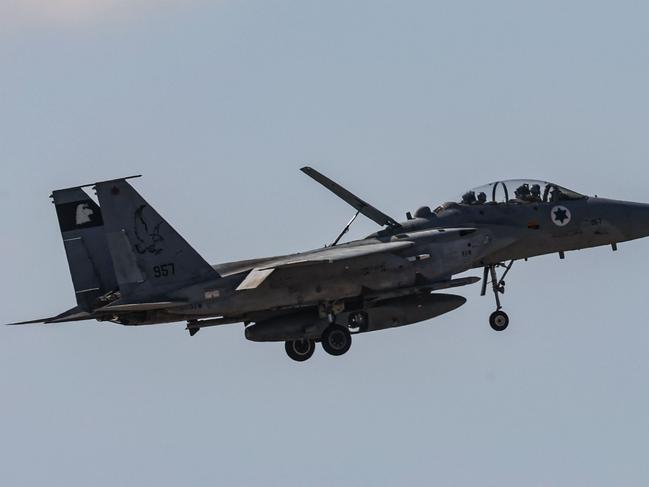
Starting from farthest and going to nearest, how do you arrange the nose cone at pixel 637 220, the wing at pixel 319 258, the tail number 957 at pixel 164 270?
the nose cone at pixel 637 220
the tail number 957 at pixel 164 270
the wing at pixel 319 258

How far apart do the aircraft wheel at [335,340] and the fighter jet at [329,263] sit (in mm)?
20

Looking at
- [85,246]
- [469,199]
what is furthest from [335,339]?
[85,246]

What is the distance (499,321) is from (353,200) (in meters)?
3.88

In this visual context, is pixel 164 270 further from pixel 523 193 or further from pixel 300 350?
pixel 523 193

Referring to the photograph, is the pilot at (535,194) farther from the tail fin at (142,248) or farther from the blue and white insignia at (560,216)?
the tail fin at (142,248)

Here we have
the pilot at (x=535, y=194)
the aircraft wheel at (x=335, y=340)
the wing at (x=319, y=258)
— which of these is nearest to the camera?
the wing at (x=319, y=258)

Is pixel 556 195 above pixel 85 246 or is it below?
below

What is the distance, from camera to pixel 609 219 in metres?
36.3

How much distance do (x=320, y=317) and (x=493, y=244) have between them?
3.77m

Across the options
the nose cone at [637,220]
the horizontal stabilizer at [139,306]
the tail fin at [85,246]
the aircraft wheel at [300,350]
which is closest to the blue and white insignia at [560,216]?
the nose cone at [637,220]

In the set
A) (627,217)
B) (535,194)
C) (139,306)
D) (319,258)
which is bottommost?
(627,217)

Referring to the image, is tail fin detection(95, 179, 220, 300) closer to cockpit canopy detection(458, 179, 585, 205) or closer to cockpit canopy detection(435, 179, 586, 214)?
cockpit canopy detection(435, 179, 586, 214)

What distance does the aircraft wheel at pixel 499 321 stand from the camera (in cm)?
3606

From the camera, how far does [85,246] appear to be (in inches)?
1420
